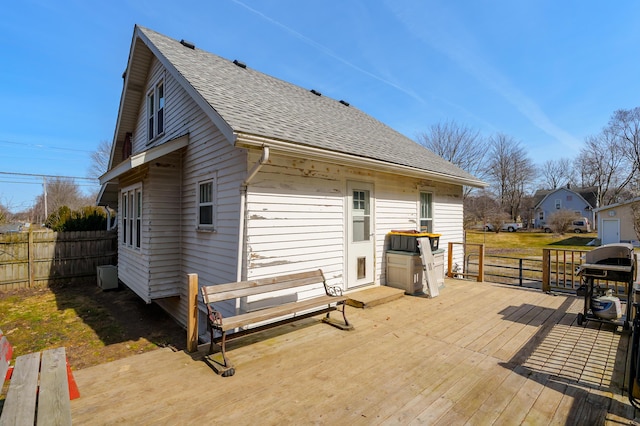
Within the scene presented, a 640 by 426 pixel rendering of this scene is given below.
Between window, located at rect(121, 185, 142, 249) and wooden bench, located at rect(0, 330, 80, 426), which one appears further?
window, located at rect(121, 185, 142, 249)

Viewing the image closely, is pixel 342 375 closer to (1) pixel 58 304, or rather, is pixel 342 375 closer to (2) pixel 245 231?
(2) pixel 245 231

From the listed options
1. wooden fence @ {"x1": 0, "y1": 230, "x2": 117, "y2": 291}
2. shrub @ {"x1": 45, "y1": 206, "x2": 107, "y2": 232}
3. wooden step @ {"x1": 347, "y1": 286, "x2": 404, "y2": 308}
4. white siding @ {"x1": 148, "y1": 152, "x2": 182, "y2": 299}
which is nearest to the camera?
wooden step @ {"x1": 347, "y1": 286, "x2": 404, "y2": 308}

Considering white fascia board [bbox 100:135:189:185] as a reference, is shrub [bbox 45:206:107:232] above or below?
below

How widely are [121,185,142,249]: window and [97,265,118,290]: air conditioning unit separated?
2.81 meters

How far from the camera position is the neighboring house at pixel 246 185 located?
5086 mm

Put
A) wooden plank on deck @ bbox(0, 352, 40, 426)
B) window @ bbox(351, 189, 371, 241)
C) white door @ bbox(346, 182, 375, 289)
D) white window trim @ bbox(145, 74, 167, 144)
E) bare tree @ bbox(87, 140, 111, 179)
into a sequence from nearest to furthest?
wooden plank on deck @ bbox(0, 352, 40, 426) → white door @ bbox(346, 182, 375, 289) → window @ bbox(351, 189, 371, 241) → white window trim @ bbox(145, 74, 167, 144) → bare tree @ bbox(87, 140, 111, 179)

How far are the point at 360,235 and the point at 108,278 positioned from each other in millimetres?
9718

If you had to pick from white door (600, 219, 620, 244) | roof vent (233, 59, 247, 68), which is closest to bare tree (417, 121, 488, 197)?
white door (600, 219, 620, 244)

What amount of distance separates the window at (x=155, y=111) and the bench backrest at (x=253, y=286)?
6.09 m

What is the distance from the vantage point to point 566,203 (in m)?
42.7

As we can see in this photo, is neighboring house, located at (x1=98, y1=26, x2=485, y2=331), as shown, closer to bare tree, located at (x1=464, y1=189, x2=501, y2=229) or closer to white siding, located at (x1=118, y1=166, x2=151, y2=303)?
white siding, located at (x1=118, y1=166, x2=151, y2=303)

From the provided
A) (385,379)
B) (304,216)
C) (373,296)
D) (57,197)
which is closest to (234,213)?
(304,216)

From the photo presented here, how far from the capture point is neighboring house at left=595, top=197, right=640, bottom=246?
2336cm

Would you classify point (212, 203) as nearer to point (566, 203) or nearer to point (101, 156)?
point (101, 156)
